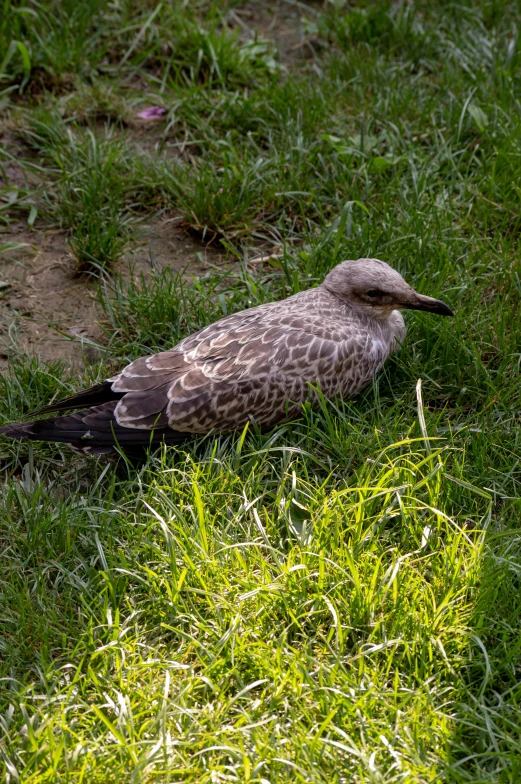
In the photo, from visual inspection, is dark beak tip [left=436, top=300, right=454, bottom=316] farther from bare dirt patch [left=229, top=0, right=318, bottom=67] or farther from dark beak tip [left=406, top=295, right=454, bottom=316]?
A: bare dirt patch [left=229, top=0, right=318, bottom=67]

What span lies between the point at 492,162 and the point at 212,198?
1.62 m

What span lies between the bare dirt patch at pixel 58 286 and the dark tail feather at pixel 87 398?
55 centimetres

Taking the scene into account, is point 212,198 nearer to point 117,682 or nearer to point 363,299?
point 363,299

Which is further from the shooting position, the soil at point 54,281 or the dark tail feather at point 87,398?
the soil at point 54,281

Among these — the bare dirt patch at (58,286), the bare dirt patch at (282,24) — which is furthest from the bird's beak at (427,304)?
the bare dirt patch at (282,24)

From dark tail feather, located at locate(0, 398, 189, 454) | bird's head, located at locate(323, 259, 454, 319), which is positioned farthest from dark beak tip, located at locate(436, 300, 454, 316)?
dark tail feather, located at locate(0, 398, 189, 454)

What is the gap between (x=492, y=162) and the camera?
541cm

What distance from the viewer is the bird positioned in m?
4.00

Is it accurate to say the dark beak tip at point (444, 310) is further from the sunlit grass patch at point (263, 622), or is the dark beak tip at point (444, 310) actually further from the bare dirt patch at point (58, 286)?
the bare dirt patch at point (58, 286)

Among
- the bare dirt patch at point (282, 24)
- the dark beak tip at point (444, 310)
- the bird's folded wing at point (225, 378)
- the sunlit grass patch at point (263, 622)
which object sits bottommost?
the sunlit grass patch at point (263, 622)

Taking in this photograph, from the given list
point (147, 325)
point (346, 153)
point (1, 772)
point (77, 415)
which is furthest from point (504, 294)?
point (1, 772)

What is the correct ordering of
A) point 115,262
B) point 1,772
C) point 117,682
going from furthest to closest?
point 115,262
point 117,682
point 1,772

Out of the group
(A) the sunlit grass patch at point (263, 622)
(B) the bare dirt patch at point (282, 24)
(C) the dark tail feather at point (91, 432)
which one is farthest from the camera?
(B) the bare dirt patch at point (282, 24)

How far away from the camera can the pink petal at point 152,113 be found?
19.5 feet
